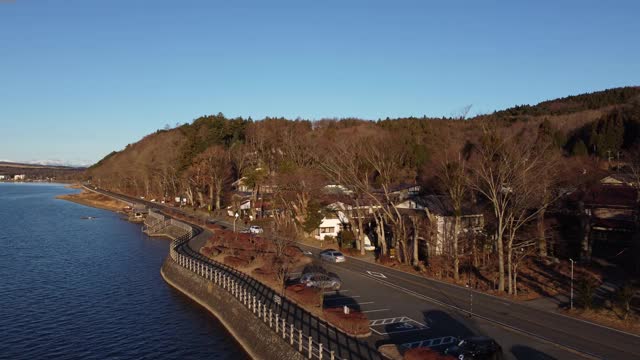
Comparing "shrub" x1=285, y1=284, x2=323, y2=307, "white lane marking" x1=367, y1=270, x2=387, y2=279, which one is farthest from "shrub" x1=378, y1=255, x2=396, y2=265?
"shrub" x1=285, y1=284, x2=323, y2=307

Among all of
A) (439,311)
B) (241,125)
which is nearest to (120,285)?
(439,311)

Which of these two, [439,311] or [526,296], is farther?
[526,296]

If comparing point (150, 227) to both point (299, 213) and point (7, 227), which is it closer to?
point (7, 227)

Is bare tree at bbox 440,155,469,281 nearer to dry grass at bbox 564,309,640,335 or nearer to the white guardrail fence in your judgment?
dry grass at bbox 564,309,640,335

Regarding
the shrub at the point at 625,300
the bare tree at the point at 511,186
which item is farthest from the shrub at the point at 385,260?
the shrub at the point at 625,300

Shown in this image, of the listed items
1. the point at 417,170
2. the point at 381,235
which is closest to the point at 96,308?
the point at 381,235

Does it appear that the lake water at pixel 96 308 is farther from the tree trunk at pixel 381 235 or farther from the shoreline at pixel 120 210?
the tree trunk at pixel 381 235
